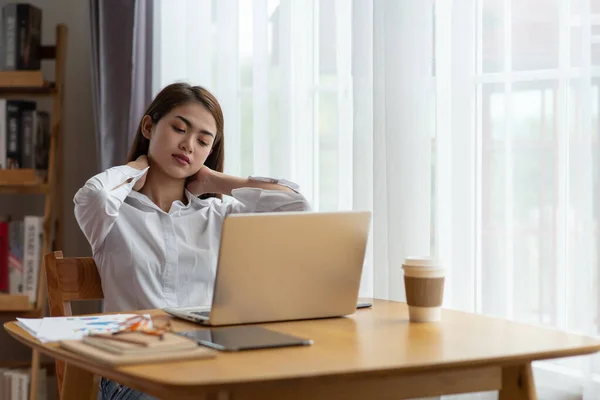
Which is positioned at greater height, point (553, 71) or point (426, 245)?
point (553, 71)

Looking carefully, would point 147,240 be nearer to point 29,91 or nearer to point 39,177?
point 39,177

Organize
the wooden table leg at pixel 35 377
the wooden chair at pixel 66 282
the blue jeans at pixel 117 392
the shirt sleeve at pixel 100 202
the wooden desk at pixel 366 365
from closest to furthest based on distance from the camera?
the wooden desk at pixel 366 365 < the blue jeans at pixel 117 392 < the wooden chair at pixel 66 282 < the shirt sleeve at pixel 100 202 < the wooden table leg at pixel 35 377

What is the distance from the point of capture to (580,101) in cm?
176

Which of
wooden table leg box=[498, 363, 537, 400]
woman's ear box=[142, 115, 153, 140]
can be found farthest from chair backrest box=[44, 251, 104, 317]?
wooden table leg box=[498, 363, 537, 400]

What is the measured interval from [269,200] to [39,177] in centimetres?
144

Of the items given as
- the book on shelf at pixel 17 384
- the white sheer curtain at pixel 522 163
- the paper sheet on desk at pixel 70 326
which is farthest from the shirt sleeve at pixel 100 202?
the book on shelf at pixel 17 384

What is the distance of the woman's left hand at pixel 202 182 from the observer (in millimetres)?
2174

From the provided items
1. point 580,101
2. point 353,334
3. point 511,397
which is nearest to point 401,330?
point 353,334

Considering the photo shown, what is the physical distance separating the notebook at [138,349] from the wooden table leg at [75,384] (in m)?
0.23

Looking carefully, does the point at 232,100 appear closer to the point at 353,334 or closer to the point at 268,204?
the point at 268,204

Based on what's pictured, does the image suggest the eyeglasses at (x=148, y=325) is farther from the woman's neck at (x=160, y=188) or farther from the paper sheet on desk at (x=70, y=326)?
the woman's neck at (x=160, y=188)

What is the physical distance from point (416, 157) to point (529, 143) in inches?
11.5

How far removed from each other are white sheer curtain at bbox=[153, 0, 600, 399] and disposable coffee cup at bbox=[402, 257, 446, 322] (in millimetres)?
429

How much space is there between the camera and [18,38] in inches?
125
